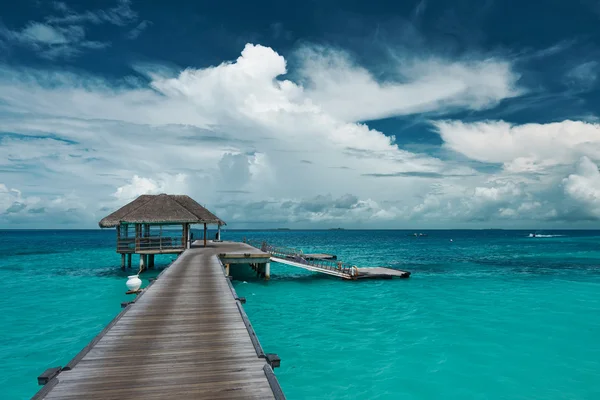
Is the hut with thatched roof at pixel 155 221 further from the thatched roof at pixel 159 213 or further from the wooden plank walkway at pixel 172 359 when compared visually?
the wooden plank walkway at pixel 172 359

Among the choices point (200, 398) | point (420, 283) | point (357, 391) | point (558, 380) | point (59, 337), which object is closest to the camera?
point (200, 398)

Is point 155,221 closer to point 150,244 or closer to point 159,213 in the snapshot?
point 159,213

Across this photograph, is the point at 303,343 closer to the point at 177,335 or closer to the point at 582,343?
the point at 177,335

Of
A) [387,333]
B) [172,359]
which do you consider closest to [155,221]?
[387,333]

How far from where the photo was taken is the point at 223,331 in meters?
10.2

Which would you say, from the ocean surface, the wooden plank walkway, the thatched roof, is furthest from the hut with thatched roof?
the wooden plank walkway

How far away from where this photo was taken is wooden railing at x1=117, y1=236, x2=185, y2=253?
3372 centimetres

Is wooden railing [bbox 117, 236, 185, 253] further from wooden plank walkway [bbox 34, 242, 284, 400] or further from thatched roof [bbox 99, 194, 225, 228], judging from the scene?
wooden plank walkway [bbox 34, 242, 284, 400]

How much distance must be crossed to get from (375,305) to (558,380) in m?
11.5

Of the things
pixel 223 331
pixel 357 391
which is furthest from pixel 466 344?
pixel 223 331

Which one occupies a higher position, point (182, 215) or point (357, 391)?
point (182, 215)

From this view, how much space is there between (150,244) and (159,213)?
128 inches

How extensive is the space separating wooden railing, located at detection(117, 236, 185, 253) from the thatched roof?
7.44ft

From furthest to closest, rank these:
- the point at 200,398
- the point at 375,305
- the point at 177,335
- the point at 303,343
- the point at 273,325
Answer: the point at 375,305 < the point at 273,325 < the point at 303,343 < the point at 177,335 < the point at 200,398
